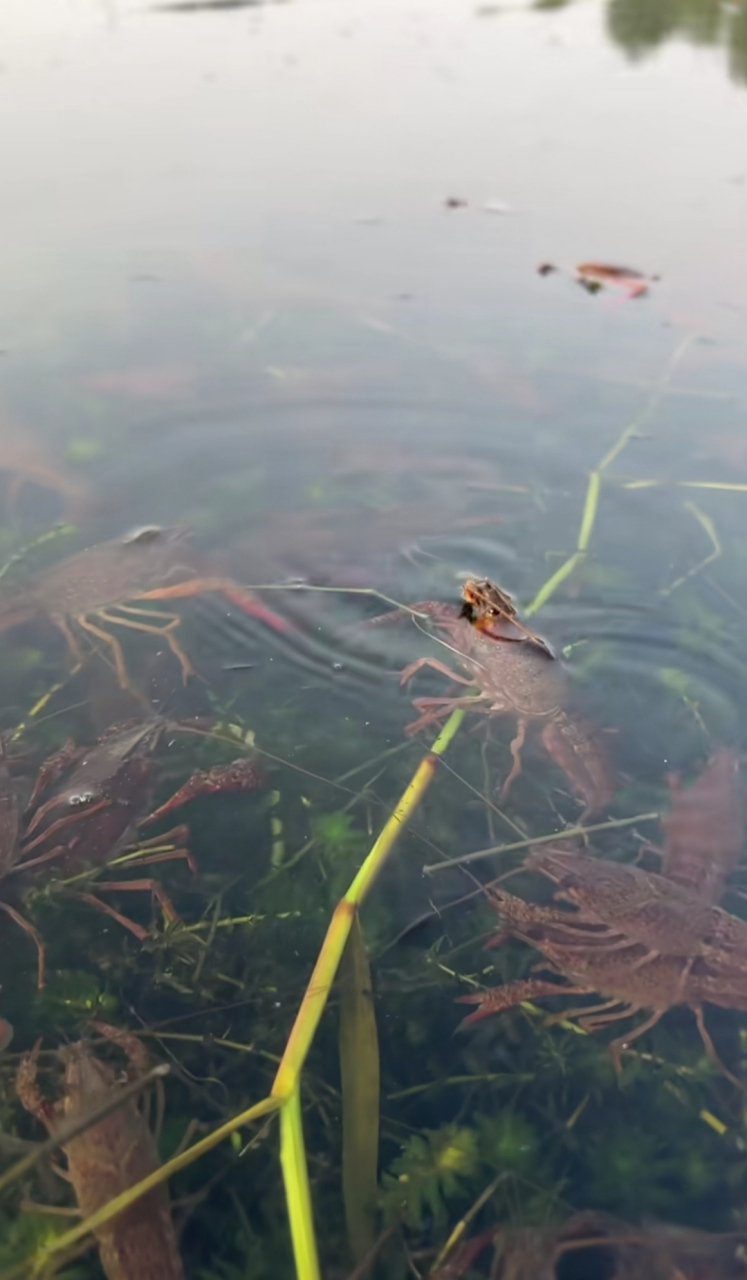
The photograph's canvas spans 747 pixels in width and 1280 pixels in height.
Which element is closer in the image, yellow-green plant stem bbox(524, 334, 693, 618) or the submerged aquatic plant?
the submerged aquatic plant

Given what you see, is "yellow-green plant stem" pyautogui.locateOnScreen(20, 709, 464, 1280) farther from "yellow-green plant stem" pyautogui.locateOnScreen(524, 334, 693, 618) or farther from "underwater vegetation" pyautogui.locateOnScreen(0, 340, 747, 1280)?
"yellow-green plant stem" pyautogui.locateOnScreen(524, 334, 693, 618)

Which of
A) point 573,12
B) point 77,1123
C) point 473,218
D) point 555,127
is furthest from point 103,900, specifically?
point 573,12

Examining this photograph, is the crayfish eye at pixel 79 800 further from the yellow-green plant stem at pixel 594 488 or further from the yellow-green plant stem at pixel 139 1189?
the yellow-green plant stem at pixel 594 488

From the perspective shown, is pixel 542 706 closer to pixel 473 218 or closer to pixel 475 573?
pixel 475 573

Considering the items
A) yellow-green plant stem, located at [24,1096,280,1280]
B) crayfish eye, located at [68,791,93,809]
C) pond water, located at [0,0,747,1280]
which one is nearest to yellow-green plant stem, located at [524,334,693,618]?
pond water, located at [0,0,747,1280]

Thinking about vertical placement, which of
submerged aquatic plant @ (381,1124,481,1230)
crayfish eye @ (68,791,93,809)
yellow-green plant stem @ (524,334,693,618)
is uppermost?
yellow-green plant stem @ (524,334,693,618)

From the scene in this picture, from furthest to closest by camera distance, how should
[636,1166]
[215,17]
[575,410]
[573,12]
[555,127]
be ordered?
[573,12]
[215,17]
[555,127]
[575,410]
[636,1166]

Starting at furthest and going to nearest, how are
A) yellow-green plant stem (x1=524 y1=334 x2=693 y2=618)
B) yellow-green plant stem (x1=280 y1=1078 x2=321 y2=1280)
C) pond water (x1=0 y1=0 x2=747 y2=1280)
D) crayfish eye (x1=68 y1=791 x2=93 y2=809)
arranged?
yellow-green plant stem (x1=524 y1=334 x2=693 y2=618), crayfish eye (x1=68 y1=791 x2=93 y2=809), pond water (x1=0 y1=0 x2=747 y2=1280), yellow-green plant stem (x1=280 y1=1078 x2=321 y2=1280)
